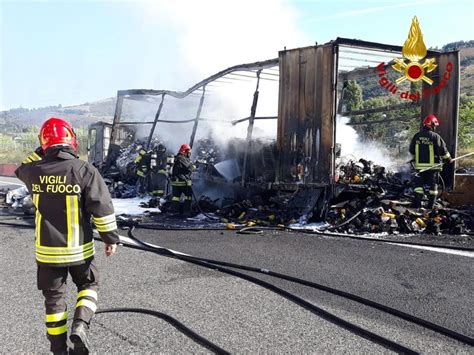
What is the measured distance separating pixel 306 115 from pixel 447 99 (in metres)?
3.01

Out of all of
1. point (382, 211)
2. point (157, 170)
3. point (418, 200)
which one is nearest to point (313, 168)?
point (382, 211)

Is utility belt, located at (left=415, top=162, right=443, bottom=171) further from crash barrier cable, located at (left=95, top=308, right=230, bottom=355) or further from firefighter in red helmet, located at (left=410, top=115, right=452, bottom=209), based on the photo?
crash barrier cable, located at (left=95, top=308, right=230, bottom=355)

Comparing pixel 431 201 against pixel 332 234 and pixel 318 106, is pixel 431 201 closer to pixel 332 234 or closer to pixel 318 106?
pixel 332 234

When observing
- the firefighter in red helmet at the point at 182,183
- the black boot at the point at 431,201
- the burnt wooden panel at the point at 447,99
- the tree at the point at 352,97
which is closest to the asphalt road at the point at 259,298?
the black boot at the point at 431,201

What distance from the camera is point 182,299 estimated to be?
14.5 ft

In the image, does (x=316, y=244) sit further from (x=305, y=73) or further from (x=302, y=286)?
(x=305, y=73)

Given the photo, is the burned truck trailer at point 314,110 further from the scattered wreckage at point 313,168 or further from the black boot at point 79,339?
the black boot at point 79,339

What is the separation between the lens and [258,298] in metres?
4.43

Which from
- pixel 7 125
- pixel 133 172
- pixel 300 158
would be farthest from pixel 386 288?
pixel 7 125

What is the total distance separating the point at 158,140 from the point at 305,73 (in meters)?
7.68

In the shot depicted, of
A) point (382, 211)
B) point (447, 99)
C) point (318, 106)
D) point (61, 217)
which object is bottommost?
point (382, 211)

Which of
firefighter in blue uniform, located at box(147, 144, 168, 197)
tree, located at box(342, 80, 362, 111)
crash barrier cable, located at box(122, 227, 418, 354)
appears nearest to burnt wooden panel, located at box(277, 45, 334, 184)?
tree, located at box(342, 80, 362, 111)

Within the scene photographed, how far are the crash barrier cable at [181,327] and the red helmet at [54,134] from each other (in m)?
1.59

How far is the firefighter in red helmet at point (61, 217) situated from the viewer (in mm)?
3104
